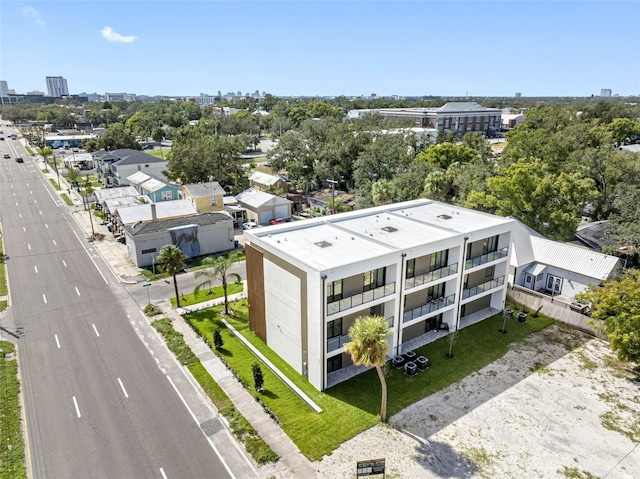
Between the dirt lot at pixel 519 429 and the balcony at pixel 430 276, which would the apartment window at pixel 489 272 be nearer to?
the balcony at pixel 430 276

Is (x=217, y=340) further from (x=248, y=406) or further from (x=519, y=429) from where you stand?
(x=519, y=429)

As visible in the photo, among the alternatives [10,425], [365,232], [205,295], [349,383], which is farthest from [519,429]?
[10,425]

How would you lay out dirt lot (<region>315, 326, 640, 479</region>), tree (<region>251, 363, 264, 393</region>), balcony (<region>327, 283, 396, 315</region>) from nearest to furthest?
dirt lot (<region>315, 326, 640, 479</region>) → tree (<region>251, 363, 264, 393</region>) → balcony (<region>327, 283, 396, 315</region>)

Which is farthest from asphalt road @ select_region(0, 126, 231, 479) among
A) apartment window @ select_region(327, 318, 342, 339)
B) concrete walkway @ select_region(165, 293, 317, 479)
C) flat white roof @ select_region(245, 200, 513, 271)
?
flat white roof @ select_region(245, 200, 513, 271)

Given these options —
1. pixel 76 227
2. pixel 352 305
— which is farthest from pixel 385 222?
pixel 76 227

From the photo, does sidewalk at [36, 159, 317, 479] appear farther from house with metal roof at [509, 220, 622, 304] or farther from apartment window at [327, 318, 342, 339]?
house with metal roof at [509, 220, 622, 304]

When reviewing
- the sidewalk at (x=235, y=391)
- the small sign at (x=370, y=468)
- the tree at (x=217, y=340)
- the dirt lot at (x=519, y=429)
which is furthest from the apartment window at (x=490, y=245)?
the tree at (x=217, y=340)

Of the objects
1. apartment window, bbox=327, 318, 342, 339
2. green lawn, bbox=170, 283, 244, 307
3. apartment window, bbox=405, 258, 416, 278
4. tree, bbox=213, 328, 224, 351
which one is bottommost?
green lawn, bbox=170, 283, 244, 307
